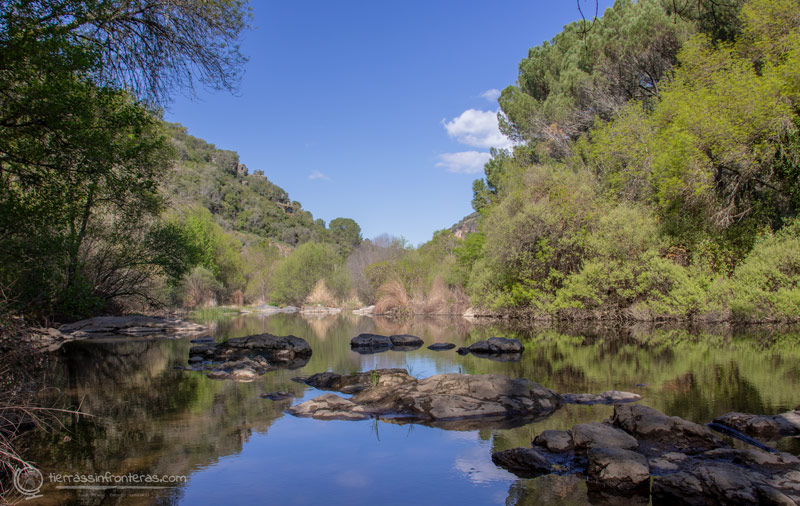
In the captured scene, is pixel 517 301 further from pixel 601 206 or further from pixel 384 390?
pixel 384 390

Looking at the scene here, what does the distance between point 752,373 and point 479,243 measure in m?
21.5

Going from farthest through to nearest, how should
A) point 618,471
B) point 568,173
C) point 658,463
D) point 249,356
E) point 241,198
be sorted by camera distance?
point 241,198 < point 568,173 < point 249,356 < point 658,463 < point 618,471

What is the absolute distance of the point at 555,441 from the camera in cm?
560

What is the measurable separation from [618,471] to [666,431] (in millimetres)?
1514

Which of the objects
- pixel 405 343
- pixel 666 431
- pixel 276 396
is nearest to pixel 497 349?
pixel 405 343

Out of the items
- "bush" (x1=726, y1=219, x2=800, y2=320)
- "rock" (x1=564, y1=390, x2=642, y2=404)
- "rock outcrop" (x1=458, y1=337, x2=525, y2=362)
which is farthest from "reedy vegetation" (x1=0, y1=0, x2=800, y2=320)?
"rock outcrop" (x1=458, y1=337, x2=525, y2=362)

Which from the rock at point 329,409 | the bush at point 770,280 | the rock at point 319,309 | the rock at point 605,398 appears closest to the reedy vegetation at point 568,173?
the bush at point 770,280

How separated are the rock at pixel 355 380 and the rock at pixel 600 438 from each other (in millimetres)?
3932

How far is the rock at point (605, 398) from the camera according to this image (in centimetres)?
770

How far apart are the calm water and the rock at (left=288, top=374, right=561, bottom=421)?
0.53 m

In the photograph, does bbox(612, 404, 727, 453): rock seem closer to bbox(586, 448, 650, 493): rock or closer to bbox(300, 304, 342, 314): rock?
bbox(586, 448, 650, 493): rock

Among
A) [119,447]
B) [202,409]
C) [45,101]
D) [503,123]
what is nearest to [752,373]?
[202,409]

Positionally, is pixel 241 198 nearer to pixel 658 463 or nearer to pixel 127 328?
pixel 127 328

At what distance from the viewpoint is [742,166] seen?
18.0 m
